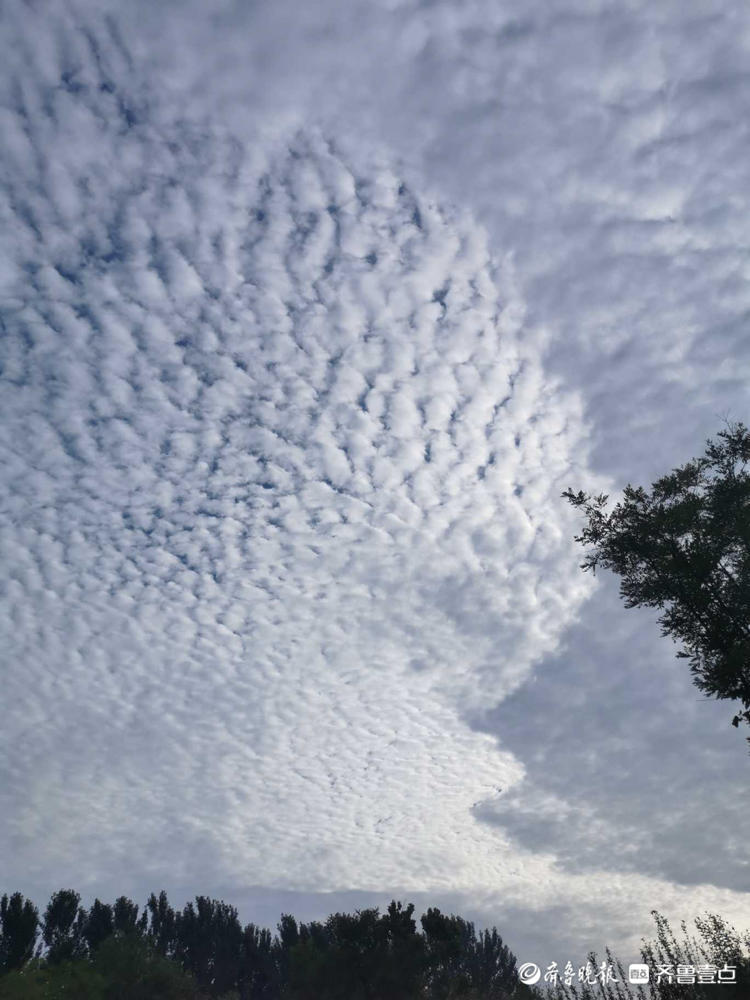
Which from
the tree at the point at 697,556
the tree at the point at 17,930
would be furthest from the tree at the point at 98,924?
the tree at the point at 697,556

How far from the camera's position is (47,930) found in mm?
53812

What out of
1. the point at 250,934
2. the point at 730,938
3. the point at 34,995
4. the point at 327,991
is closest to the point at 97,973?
the point at 34,995

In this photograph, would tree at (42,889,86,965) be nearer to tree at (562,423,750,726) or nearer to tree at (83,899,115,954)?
tree at (83,899,115,954)

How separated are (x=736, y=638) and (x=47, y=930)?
197ft

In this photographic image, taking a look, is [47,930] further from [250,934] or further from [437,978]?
[437,978]

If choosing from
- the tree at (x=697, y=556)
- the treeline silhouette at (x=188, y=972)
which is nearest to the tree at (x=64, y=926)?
the treeline silhouette at (x=188, y=972)

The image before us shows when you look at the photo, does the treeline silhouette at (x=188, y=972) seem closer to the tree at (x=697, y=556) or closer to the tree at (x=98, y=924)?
the tree at (x=98, y=924)

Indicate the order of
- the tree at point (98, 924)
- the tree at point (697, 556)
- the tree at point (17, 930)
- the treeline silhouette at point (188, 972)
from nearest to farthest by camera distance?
the tree at point (697, 556), the treeline silhouette at point (188, 972), the tree at point (17, 930), the tree at point (98, 924)

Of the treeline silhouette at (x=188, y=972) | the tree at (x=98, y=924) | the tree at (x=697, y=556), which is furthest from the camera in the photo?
the tree at (x=98, y=924)

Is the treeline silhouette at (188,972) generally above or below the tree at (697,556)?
below

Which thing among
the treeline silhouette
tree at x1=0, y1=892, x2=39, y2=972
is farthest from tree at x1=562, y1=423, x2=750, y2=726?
tree at x1=0, y1=892, x2=39, y2=972

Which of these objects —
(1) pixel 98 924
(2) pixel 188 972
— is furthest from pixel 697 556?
(1) pixel 98 924

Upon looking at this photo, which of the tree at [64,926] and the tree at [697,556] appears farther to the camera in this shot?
the tree at [64,926]

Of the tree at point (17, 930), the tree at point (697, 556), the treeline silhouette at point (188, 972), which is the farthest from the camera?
the tree at point (17, 930)
